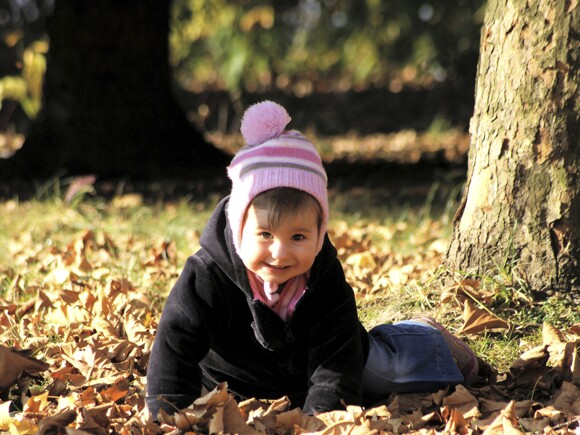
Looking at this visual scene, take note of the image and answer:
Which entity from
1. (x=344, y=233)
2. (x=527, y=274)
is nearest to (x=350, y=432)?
(x=527, y=274)

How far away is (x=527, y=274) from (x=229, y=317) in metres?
1.30

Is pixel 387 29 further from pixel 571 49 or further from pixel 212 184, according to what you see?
pixel 571 49

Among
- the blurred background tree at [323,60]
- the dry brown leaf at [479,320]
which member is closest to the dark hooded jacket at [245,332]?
the dry brown leaf at [479,320]

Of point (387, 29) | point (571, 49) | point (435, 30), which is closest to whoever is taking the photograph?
point (571, 49)

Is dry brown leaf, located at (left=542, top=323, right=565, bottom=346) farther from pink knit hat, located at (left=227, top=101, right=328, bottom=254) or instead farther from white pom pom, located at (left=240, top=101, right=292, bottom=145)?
white pom pom, located at (left=240, top=101, right=292, bottom=145)

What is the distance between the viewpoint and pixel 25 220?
226 inches

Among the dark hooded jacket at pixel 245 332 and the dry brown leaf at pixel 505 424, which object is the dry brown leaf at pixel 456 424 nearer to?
the dry brown leaf at pixel 505 424

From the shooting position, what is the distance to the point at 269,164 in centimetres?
264

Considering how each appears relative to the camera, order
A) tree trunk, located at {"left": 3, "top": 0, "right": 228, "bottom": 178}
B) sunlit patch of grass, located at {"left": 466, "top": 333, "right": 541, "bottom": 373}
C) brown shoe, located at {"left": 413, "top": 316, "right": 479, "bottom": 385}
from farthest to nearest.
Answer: tree trunk, located at {"left": 3, "top": 0, "right": 228, "bottom": 178} < sunlit patch of grass, located at {"left": 466, "top": 333, "right": 541, "bottom": 373} < brown shoe, located at {"left": 413, "top": 316, "right": 479, "bottom": 385}

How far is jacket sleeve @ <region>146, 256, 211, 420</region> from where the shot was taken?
2742 mm

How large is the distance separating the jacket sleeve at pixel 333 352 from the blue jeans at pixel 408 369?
216mm

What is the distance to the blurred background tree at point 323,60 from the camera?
11.1 m

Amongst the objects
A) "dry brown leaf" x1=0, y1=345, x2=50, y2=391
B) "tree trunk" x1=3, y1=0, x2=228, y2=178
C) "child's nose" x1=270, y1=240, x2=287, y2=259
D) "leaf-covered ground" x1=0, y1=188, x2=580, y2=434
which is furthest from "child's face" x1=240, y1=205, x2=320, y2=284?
"tree trunk" x1=3, y1=0, x2=228, y2=178

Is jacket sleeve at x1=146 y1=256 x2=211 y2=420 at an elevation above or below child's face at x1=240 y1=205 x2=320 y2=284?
below
